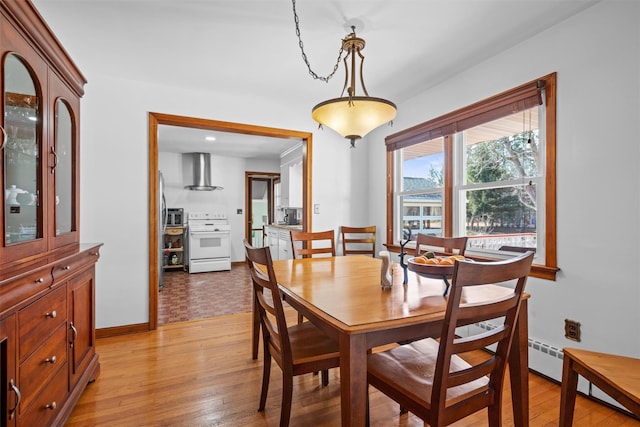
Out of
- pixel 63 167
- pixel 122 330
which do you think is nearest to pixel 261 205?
pixel 122 330

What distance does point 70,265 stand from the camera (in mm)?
1660

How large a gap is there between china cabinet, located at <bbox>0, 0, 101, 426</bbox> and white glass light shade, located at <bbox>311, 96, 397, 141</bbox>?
1329 millimetres

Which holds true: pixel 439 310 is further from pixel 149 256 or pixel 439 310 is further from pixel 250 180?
pixel 250 180

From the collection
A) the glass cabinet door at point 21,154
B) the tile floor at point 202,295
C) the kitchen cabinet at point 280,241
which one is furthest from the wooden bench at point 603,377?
the kitchen cabinet at point 280,241

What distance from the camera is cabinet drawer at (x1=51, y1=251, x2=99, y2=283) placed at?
4.89 ft

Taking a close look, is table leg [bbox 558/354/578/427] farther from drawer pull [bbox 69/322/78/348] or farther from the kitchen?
the kitchen

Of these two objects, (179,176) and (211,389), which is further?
(179,176)

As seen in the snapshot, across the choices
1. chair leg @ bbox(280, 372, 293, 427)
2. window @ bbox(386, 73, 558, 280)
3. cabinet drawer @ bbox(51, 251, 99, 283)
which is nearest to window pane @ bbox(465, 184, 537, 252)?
window @ bbox(386, 73, 558, 280)

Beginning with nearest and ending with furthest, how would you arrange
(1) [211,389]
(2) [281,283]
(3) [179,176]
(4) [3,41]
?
1. (4) [3,41]
2. (2) [281,283]
3. (1) [211,389]
4. (3) [179,176]

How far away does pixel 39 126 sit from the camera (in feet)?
4.88

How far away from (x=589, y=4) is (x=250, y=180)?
19.1 ft

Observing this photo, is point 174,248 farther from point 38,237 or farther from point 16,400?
point 16,400

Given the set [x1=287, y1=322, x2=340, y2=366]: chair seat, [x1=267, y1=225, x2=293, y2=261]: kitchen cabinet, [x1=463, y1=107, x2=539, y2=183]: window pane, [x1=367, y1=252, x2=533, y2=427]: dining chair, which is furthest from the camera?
[x1=267, y1=225, x2=293, y2=261]: kitchen cabinet

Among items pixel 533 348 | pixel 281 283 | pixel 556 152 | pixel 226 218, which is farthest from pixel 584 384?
pixel 226 218
